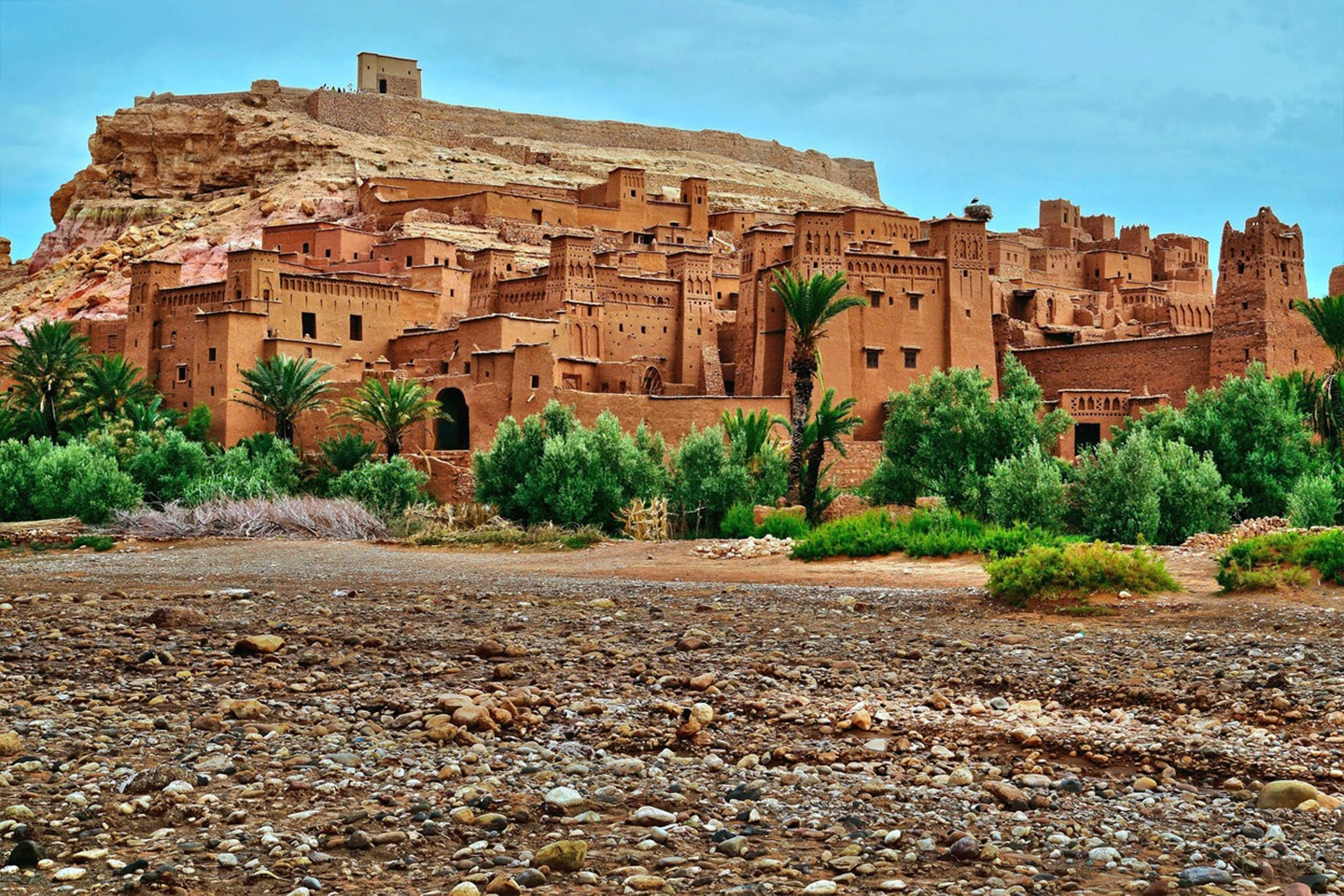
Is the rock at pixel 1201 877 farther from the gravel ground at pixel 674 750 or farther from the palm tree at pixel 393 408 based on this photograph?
the palm tree at pixel 393 408

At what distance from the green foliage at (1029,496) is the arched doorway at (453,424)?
18300 millimetres

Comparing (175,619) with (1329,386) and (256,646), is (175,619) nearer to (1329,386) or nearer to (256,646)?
(256,646)

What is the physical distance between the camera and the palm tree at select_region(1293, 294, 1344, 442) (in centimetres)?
2872

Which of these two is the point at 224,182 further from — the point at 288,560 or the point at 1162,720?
the point at 1162,720

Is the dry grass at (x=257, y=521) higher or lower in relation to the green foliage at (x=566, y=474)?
lower

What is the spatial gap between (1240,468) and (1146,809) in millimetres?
20894

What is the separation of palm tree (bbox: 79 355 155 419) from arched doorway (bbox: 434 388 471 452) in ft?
26.3

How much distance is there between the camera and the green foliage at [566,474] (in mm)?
28250

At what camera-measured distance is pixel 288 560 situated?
77.9 ft

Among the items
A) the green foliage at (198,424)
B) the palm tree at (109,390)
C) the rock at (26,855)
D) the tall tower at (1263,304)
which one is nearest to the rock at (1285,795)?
the rock at (26,855)

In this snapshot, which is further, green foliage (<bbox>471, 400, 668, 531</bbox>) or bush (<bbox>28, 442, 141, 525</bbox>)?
bush (<bbox>28, 442, 141, 525</bbox>)

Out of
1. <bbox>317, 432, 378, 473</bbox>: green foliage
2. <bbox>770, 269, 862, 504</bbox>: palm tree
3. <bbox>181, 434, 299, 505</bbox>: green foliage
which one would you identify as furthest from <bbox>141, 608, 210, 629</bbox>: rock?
<bbox>317, 432, 378, 473</bbox>: green foliage

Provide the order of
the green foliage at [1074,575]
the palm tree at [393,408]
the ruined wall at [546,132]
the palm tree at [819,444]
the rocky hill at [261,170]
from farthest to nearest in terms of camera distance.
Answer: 1. the ruined wall at [546,132]
2. the rocky hill at [261,170]
3. the palm tree at [393,408]
4. the palm tree at [819,444]
5. the green foliage at [1074,575]

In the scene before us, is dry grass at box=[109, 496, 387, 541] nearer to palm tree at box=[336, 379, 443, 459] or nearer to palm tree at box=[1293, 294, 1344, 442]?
palm tree at box=[336, 379, 443, 459]
